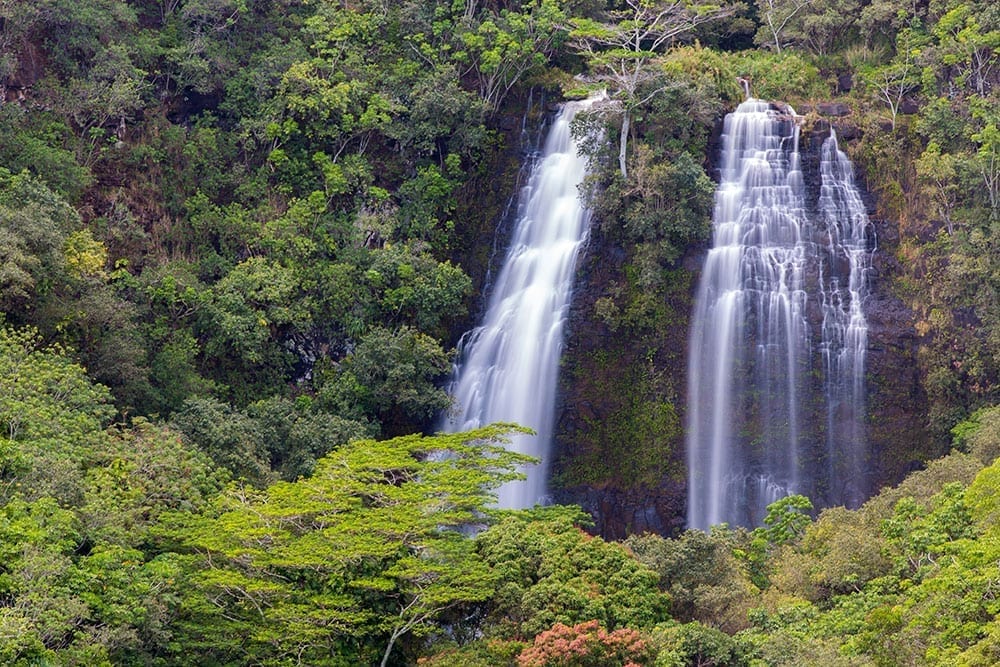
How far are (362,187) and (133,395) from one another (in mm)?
8983

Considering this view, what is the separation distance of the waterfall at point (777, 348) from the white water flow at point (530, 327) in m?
3.24

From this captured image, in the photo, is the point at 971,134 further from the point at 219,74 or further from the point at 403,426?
the point at 219,74

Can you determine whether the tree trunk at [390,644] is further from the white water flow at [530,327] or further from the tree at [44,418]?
the white water flow at [530,327]

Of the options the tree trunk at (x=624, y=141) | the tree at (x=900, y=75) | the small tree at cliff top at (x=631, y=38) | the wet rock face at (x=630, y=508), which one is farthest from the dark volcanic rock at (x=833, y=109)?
the wet rock face at (x=630, y=508)

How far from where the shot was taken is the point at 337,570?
22375mm

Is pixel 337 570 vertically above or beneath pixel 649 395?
beneath

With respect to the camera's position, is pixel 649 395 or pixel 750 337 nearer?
pixel 750 337

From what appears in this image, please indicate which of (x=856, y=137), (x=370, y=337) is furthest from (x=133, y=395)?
(x=856, y=137)

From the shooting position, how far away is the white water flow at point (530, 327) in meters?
32.2

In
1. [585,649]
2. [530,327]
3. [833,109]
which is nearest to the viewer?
[585,649]

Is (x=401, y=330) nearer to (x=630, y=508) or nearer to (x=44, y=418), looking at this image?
(x=630, y=508)

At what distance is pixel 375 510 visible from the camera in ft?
76.0

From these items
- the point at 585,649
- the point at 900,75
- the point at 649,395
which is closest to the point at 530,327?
the point at 649,395

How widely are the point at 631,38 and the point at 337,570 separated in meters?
17.6
